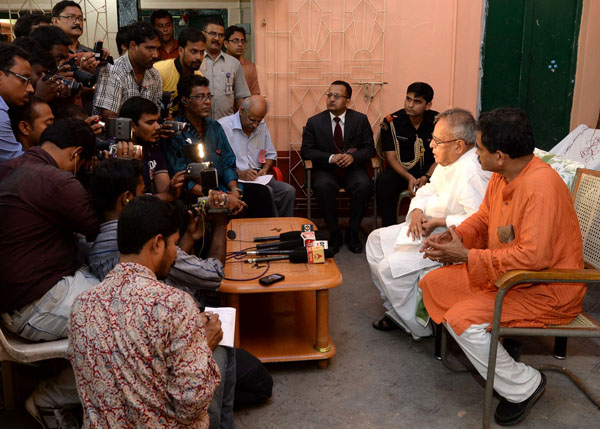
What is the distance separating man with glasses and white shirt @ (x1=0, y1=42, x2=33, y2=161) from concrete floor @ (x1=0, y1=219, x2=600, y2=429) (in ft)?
3.84

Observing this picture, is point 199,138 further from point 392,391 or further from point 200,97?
point 392,391

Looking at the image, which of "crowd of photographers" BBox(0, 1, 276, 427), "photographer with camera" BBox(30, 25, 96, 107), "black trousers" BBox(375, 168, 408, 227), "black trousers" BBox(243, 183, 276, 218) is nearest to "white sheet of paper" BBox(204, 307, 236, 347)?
"crowd of photographers" BBox(0, 1, 276, 427)

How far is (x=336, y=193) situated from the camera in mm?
4996

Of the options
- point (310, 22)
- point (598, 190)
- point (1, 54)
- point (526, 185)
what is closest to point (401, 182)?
point (310, 22)

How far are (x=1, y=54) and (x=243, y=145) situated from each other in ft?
7.75

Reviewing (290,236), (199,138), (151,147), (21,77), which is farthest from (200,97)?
(21,77)

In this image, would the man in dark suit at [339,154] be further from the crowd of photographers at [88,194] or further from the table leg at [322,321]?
the table leg at [322,321]

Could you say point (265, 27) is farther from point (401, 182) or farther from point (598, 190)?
point (598, 190)

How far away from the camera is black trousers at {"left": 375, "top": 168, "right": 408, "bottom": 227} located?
501 centimetres

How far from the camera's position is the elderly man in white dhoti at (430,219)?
10.1 feet

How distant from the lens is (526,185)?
239cm

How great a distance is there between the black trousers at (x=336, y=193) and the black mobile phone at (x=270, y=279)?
214 cm

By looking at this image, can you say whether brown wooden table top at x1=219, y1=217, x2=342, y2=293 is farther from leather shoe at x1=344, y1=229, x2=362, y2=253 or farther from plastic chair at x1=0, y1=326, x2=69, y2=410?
leather shoe at x1=344, y1=229, x2=362, y2=253

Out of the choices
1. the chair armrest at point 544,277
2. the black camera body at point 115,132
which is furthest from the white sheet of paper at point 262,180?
the chair armrest at point 544,277
